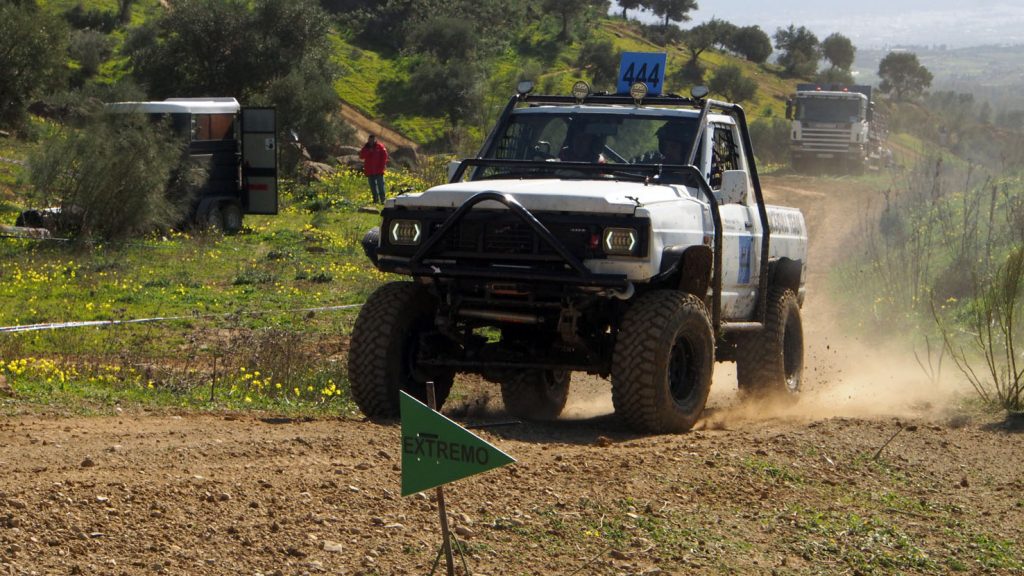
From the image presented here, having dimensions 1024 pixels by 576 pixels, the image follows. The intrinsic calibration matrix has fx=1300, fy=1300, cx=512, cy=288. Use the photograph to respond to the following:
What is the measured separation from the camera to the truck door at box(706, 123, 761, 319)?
9602 millimetres

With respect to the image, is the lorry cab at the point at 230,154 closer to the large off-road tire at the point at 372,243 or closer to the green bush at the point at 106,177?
the green bush at the point at 106,177

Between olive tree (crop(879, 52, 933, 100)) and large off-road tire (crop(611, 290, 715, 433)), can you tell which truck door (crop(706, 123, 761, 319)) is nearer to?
large off-road tire (crop(611, 290, 715, 433))

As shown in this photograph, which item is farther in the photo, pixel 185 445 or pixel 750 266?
pixel 750 266

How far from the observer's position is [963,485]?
734 centimetres

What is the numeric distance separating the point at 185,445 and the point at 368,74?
47.4 m

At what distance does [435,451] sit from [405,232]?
13.1 ft

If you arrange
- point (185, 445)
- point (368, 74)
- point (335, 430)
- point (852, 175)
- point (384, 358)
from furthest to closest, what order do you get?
point (368, 74), point (852, 175), point (384, 358), point (335, 430), point (185, 445)

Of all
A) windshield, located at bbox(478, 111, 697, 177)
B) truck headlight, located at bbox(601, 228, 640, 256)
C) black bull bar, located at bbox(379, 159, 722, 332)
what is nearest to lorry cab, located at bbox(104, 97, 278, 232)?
windshield, located at bbox(478, 111, 697, 177)

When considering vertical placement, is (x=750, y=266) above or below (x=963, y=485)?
above

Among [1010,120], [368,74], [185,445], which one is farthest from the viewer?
[1010,120]

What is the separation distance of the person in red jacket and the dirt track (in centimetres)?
1795

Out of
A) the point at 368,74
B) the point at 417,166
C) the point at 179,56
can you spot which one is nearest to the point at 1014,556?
the point at 417,166

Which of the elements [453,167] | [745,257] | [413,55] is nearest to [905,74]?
[413,55]

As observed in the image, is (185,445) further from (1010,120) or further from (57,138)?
(1010,120)
